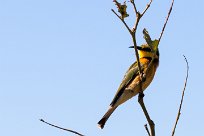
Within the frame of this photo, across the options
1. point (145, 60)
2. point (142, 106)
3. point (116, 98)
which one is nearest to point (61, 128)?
point (142, 106)

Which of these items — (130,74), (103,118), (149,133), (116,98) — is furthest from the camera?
(130,74)

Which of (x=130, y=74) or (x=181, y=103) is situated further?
(x=130, y=74)

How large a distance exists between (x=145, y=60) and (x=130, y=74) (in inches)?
18.9

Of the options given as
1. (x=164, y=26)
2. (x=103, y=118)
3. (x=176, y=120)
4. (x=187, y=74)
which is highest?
(x=164, y=26)

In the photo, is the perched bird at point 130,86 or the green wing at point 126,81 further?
the green wing at point 126,81

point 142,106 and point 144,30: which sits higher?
point 144,30

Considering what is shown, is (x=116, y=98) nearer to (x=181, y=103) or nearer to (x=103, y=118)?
(x=103, y=118)

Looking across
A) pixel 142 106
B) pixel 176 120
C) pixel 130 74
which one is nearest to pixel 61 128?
pixel 142 106

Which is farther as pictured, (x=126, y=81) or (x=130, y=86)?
(x=126, y=81)

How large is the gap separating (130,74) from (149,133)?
3498 millimetres

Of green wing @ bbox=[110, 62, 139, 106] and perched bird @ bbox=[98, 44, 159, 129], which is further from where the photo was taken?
green wing @ bbox=[110, 62, 139, 106]

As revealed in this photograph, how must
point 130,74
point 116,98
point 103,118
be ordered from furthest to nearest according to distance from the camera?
1. point 130,74
2. point 116,98
3. point 103,118

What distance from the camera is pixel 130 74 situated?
518cm

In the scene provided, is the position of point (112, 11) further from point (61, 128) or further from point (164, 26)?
point (61, 128)
